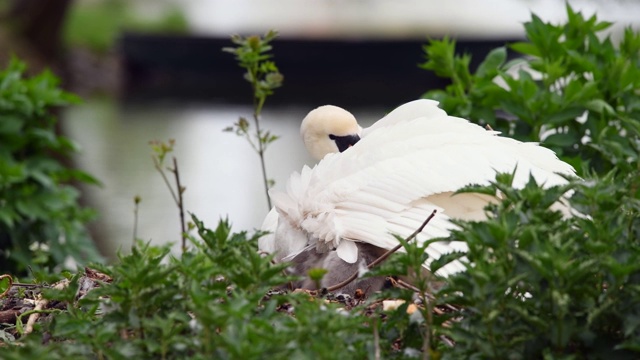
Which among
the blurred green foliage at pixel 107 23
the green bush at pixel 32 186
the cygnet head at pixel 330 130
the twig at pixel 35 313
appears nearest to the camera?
the twig at pixel 35 313

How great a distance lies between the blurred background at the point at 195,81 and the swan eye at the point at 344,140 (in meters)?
5.45

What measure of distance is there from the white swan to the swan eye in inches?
13.7

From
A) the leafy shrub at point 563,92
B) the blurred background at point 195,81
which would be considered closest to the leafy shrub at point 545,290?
the leafy shrub at point 563,92

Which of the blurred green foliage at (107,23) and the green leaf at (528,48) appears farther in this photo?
the blurred green foliage at (107,23)

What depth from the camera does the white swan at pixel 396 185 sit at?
10.6ft

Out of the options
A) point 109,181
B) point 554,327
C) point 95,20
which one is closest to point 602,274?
point 554,327

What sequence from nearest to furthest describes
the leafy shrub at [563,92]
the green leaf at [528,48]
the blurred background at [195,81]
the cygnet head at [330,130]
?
the cygnet head at [330,130] → the leafy shrub at [563,92] → the green leaf at [528,48] → the blurred background at [195,81]

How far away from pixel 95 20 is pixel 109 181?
12576mm

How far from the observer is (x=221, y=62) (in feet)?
72.7

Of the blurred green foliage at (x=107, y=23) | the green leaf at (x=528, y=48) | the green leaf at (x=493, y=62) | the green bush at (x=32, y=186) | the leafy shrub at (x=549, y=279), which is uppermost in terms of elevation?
the leafy shrub at (x=549, y=279)

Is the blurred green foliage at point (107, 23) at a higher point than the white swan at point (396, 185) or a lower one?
lower

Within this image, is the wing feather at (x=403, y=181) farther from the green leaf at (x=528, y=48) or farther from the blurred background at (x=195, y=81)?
the blurred background at (x=195, y=81)

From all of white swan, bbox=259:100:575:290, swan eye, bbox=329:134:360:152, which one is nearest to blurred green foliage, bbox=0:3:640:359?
white swan, bbox=259:100:575:290

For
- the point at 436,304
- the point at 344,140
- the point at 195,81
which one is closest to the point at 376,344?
the point at 436,304
